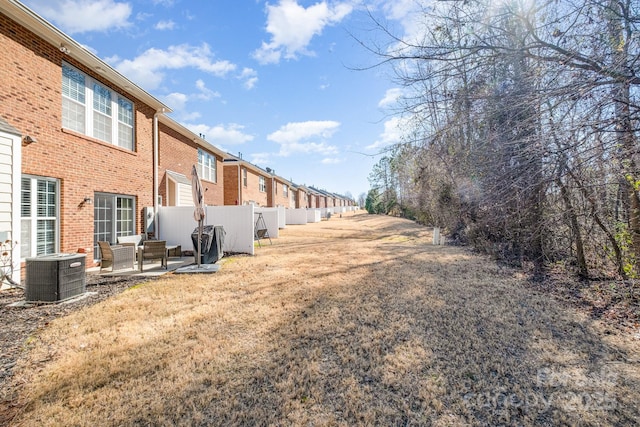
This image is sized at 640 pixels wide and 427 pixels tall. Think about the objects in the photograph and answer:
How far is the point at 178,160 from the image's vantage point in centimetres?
1386

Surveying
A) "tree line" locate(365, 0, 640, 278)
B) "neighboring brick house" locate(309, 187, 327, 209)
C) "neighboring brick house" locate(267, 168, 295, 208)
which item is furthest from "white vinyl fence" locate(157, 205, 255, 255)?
"neighboring brick house" locate(309, 187, 327, 209)

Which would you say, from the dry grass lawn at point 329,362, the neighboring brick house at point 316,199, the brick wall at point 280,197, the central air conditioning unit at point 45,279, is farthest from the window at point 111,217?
the neighboring brick house at point 316,199

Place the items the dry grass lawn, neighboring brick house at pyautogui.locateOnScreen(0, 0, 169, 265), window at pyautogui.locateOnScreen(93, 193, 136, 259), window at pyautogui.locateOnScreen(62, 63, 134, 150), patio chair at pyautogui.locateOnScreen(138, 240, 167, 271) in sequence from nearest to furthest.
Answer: the dry grass lawn, neighboring brick house at pyautogui.locateOnScreen(0, 0, 169, 265), window at pyautogui.locateOnScreen(62, 63, 134, 150), patio chair at pyautogui.locateOnScreen(138, 240, 167, 271), window at pyautogui.locateOnScreen(93, 193, 136, 259)

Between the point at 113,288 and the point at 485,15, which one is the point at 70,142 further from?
the point at 485,15

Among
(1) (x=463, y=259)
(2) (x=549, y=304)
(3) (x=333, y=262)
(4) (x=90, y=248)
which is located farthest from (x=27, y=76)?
(1) (x=463, y=259)

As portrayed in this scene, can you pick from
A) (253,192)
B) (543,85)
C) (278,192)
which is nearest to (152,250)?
(543,85)

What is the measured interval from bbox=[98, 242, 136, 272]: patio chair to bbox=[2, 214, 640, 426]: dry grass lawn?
2.45 meters

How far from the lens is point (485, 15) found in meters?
3.89

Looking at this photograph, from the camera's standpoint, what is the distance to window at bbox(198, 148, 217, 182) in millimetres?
16938

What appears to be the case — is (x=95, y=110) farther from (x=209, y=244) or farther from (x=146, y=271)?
(x=209, y=244)

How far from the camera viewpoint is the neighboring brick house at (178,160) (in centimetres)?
1257

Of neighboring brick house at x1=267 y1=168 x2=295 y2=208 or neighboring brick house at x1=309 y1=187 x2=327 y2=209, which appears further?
neighboring brick house at x1=309 y1=187 x2=327 y2=209

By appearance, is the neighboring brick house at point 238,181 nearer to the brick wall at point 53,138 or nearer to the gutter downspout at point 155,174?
the gutter downspout at point 155,174

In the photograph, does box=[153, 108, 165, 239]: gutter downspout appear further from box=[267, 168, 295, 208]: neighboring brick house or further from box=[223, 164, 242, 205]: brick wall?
box=[267, 168, 295, 208]: neighboring brick house
